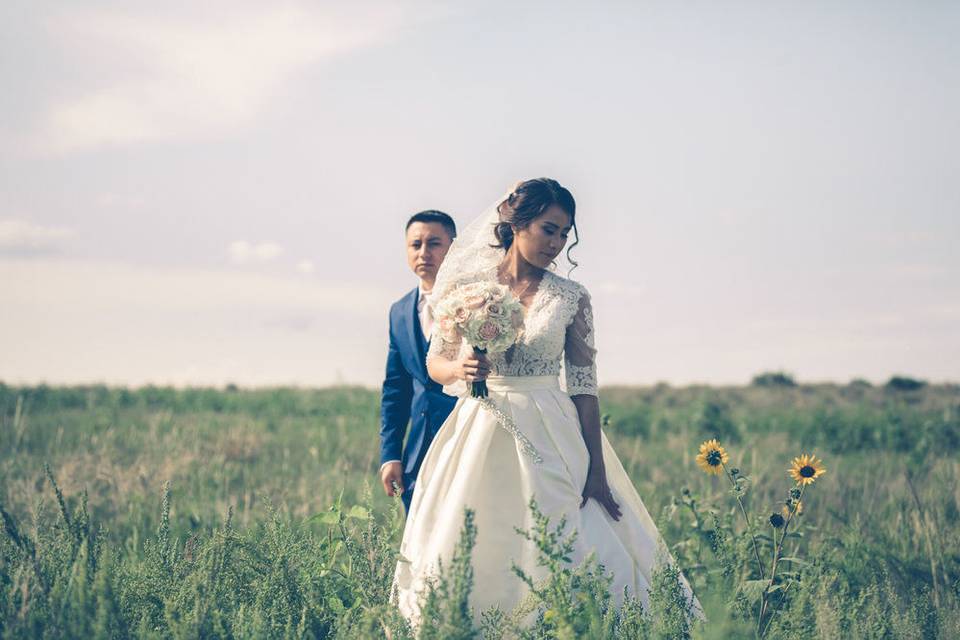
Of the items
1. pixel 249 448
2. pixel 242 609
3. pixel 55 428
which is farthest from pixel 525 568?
pixel 55 428

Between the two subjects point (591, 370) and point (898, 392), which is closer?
point (591, 370)

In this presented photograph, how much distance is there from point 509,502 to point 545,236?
1276 mm

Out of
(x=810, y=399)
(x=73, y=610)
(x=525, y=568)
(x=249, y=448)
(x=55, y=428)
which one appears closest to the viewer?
(x=73, y=610)

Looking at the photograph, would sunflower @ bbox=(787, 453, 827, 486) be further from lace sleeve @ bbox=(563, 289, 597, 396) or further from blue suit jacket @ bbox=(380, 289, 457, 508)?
blue suit jacket @ bbox=(380, 289, 457, 508)

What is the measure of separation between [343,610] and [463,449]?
0.94m

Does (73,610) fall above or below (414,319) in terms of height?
below

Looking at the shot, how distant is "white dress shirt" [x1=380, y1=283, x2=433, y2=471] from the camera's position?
496 cm

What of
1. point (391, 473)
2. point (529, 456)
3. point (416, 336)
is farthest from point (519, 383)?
point (391, 473)

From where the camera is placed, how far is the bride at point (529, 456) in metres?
3.82

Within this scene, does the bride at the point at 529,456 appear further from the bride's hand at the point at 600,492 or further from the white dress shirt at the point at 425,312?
the white dress shirt at the point at 425,312

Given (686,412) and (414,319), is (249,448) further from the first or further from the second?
(686,412)

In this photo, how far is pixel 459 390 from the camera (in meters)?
4.31

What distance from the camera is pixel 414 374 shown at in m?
4.95

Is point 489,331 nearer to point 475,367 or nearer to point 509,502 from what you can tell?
point 475,367
